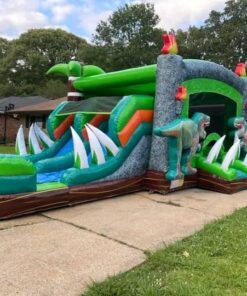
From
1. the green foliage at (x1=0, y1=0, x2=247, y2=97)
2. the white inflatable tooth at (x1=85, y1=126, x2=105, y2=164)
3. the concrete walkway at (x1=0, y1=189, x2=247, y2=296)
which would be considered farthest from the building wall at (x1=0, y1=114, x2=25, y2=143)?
the concrete walkway at (x1=0, y1=189, x2=247, y2=296)

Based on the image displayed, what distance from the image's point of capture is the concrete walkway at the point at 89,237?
2785mm

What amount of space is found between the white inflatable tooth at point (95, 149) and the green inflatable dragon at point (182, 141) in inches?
33.9

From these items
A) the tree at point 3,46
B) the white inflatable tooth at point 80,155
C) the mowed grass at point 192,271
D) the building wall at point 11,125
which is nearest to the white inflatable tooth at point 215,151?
the white inflatable tooth at point 80,155

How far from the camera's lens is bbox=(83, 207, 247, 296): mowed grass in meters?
2.55

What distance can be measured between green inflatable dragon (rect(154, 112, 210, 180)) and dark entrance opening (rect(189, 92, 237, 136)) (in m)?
1.12

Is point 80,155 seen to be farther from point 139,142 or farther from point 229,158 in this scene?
point 229,158

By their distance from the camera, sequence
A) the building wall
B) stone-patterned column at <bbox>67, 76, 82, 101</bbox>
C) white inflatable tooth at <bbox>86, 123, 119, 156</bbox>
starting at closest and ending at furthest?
1. white inflatable tooth at <bbox>86, 123, 119, 156</bbox>
2. stone-patterned column at <bbox>67, 76, 82, 101</bbox>
3. the building wall

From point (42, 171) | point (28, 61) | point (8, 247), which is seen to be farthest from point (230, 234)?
point (28, 61)

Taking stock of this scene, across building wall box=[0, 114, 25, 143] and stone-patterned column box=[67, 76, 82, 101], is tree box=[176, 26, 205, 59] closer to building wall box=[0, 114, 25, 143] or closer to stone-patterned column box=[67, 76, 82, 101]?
building wall box=[0, 114, 25, 143]

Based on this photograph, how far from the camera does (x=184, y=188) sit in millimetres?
6473

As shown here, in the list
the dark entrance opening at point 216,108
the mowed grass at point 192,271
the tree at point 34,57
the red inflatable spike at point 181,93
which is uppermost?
the tree at point 34,57

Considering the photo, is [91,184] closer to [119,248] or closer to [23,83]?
[119,248]

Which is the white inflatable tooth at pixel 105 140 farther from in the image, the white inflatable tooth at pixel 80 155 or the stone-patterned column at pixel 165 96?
the stone-patterned column at pixel 165 96

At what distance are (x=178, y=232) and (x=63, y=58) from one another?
36.3 m
